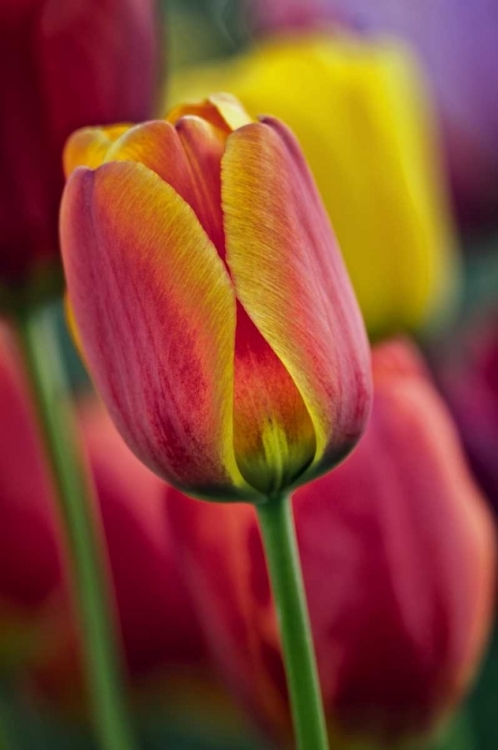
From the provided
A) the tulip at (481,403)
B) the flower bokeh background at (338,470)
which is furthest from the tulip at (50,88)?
the tulip at (481,403)

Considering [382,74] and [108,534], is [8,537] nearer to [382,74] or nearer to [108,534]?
[108,534]

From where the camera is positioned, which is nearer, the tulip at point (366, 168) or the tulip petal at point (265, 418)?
the tulip petal at point (265, 418)

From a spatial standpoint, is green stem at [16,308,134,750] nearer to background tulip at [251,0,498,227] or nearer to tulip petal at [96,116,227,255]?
tulip petal at [96,116,227,255]

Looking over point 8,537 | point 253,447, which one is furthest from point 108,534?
point 253,447

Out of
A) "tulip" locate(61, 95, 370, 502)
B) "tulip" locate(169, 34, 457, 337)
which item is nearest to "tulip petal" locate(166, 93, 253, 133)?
"tulip" locate(61, 95, 370, 502)

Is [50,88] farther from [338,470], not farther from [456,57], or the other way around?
[456,57]

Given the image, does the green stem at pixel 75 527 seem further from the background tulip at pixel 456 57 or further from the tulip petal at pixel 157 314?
the background tulip at pixel 456 57

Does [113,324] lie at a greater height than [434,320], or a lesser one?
greater
